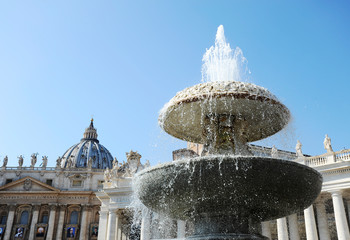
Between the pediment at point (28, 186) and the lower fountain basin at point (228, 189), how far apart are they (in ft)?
209

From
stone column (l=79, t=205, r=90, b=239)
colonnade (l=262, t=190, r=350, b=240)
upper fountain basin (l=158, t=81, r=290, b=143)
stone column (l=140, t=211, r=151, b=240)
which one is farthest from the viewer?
stone column (l=79, t=205, r=90, b=239)

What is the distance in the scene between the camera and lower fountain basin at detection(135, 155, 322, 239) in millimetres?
7176

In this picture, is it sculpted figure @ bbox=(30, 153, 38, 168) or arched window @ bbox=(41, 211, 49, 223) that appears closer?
arched window @ bbox=(41, 211, 49, 223)

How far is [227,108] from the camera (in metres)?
9.39

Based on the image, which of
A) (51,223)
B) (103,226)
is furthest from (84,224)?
(103,226)

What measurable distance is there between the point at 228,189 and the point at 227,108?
8.94 feet

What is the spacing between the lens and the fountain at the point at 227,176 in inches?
284

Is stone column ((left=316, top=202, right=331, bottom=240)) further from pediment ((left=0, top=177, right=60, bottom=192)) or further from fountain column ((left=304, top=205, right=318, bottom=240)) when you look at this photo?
pediment ((left=0, top=177, right=60, bottom=192))

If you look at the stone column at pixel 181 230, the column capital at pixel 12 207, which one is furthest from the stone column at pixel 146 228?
the column capital at pixel 12 207

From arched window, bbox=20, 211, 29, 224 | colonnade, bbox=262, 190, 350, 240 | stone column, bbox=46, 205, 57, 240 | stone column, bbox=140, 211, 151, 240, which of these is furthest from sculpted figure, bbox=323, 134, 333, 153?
arched window, bbox=20, 211, 29, 224

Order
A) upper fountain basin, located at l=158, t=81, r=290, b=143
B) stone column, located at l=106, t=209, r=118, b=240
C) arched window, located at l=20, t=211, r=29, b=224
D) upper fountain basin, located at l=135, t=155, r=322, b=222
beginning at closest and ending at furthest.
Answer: upper fountain basin, located at l=135, t=155, r=322, b=222
upper fountain basin, located at l=158, t=81, r=290, b=143
stone column, located at l=106, t=209, r=118, b=240
arched window, located at l=20, t=211, r=29, b=224

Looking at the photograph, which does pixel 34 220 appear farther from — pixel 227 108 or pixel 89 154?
pixel 227 108

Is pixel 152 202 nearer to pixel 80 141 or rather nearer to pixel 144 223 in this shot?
pixel 144 223

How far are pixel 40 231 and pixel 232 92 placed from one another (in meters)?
63.1
